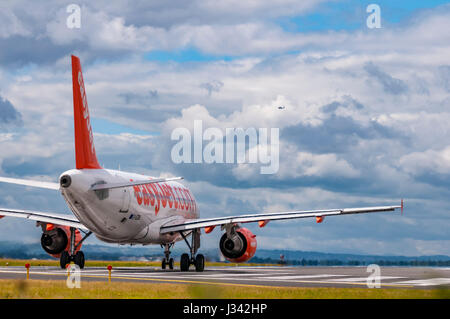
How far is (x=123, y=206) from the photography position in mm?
40281

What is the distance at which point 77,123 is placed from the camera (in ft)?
121

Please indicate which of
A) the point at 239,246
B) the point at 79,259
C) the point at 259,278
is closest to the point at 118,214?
the point at 79,259

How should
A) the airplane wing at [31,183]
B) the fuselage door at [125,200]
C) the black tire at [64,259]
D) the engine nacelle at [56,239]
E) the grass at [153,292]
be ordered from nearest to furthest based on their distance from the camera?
the grass at [153,292] → the airplane wing at [31,183] → the fuselage door at [125,200] → the black tire at [64,259] → the engine nacelle at [56,239]

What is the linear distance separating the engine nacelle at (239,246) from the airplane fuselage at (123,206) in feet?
16.5

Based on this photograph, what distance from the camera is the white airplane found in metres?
36.8

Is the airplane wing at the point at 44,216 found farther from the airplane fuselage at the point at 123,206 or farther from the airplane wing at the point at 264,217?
the airplane wing at the point at 264,217

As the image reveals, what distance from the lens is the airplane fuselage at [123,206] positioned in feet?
120

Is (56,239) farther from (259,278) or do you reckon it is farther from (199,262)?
(259,278)

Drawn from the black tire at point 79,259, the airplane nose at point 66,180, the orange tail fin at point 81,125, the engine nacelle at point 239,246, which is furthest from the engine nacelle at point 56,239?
the engine nacelle at point 239,246

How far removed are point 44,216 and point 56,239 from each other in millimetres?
1751

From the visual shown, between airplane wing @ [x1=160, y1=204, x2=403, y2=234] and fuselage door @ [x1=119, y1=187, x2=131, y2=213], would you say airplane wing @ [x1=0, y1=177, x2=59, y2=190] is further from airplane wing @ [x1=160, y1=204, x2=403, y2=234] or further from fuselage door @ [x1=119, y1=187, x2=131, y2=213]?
airplane wing @ [x1=160, y1=204, x2=403, y2=234]
